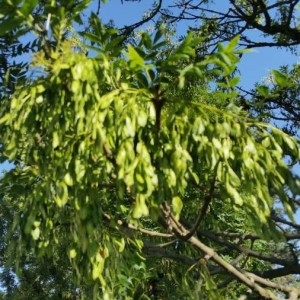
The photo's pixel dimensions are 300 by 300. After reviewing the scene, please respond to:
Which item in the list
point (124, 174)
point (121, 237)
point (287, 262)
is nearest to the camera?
point (124, 174)

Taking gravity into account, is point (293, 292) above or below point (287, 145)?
below

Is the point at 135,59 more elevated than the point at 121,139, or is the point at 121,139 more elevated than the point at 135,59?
the point at 135,59

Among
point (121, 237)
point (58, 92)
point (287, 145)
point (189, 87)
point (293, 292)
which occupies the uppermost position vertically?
point (189, 87)

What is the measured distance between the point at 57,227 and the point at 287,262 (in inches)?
74.3

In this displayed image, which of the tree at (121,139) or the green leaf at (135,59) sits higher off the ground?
the green leaf at (135,59)

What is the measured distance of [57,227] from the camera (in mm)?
2789

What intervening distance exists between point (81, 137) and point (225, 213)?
16.7 feet

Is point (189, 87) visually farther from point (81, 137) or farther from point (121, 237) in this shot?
point (81, 137)

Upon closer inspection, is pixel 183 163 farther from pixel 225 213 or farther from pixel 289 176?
pixel 225 213

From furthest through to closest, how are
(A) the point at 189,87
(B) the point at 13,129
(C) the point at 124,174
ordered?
1. (A) the point at 189,87
2. (B) the point at 13,129
3. (C) the point at 124,174

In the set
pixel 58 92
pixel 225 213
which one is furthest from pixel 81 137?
pixel 225 213

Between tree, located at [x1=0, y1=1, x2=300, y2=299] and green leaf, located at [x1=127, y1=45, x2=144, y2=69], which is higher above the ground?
green leaf, located at [x1=127, y1=45, x2=144, y2=69]

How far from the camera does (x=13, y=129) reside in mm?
2104

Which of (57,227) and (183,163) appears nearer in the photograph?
(183,163)
